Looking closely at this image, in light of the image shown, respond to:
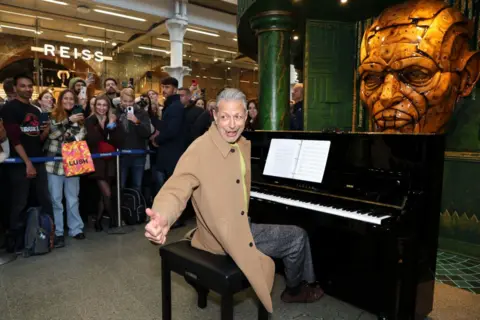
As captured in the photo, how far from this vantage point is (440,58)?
10.2 ft

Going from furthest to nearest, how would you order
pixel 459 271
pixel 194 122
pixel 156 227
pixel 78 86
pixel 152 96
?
pixel 152 96, pixel 194 122, pixel 78 86, pixel 459 271, pixel 156 227

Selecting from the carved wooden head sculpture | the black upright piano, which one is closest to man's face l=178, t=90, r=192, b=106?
the black upright piano

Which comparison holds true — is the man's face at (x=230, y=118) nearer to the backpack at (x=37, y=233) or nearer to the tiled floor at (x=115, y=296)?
the tiled floor at (x=115, y=296)

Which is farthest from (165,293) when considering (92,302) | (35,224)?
(35,224)

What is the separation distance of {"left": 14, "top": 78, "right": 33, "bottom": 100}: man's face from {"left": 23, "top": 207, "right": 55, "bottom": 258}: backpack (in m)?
1.25

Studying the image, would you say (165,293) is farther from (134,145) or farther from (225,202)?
(134,145)

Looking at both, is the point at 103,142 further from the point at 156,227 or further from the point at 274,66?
the point at 156,227

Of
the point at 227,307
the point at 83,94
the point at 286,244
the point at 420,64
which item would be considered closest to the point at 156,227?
the point at 227,307

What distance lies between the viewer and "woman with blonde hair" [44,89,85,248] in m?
4.12

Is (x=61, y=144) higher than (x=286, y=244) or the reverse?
higher

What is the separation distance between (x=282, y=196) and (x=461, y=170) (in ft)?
7.66

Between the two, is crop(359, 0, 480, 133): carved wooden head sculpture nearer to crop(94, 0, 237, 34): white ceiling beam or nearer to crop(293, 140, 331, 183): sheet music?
crop(293, 140, 331, 183): sheet music

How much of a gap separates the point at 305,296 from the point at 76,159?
2.99m

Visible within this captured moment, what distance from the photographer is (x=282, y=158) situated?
3.01m
